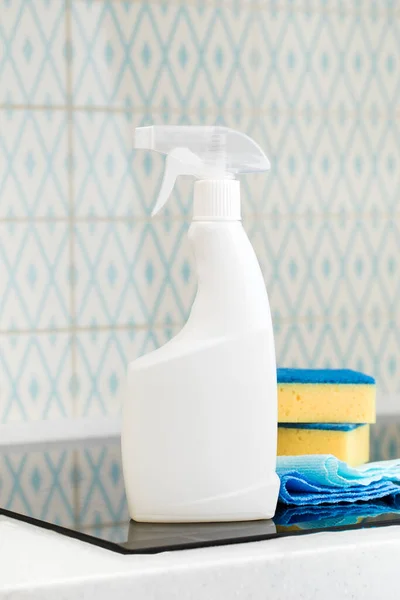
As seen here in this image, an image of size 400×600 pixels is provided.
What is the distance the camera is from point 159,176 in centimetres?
142

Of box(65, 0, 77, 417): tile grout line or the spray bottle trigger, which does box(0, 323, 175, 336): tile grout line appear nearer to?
box(65, 0, 77, 417): tile grout line

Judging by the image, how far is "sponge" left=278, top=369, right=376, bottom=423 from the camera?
3.28 feet

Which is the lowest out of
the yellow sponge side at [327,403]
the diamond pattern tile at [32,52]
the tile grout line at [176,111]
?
the yellow sponge side at [327,403]

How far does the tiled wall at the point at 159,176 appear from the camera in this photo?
1364 millimetres

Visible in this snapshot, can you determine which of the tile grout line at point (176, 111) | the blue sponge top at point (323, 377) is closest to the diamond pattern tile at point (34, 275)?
the tile grout line at point (176, 111)

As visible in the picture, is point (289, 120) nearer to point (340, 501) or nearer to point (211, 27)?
point (211, 27)

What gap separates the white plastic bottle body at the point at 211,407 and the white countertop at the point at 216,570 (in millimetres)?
55

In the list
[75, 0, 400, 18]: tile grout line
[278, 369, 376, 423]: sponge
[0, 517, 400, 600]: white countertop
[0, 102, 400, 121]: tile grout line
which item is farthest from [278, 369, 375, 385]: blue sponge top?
[75, 0, 400, 18]: tile grout line

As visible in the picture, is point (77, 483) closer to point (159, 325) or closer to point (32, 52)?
point (159, 325)

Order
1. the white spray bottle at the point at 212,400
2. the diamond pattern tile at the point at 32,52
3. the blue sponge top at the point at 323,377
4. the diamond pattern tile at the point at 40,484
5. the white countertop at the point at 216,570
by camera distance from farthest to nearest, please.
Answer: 1. the diamond pattern tile at the point at 32,52
2. the blue sponge top at the point at 323,377
3. the diamond pattern tile at the point at 40,484
4. the white spray bottle at the point at 212,400
5. the white countertop at the point at 216,570

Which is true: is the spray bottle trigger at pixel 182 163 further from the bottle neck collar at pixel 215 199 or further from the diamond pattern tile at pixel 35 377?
the diamond pattern tile at pixel 35 377

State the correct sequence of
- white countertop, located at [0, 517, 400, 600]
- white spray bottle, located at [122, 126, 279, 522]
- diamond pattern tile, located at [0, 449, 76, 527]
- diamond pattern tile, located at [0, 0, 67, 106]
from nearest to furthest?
white countertop, located at [0, 517, 400, 600] < white spray bottle, located at [122, 126, 279, 522] < diamond pattern tile, located at [0, 449, 76, 527] < diamond pattern tile, located at [0, 0, 67, 106]

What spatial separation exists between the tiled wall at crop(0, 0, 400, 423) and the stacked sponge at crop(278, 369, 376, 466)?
1.43ft

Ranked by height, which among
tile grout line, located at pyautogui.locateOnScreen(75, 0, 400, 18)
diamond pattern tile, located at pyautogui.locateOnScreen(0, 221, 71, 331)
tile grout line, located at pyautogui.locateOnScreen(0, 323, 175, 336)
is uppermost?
tile grout line, located at pyautogui.locateOnScreen(75, 0, 400, 18)
